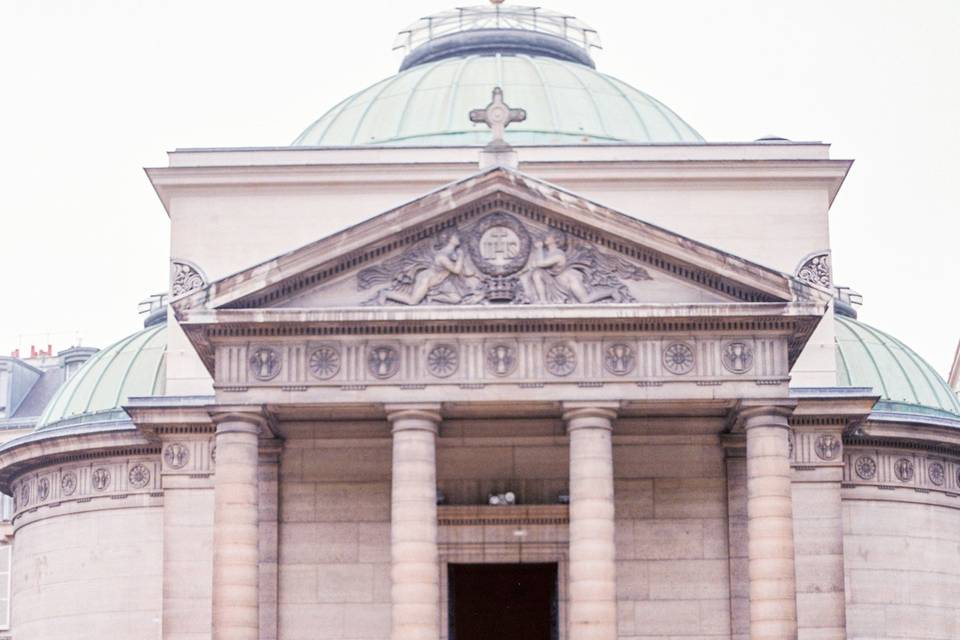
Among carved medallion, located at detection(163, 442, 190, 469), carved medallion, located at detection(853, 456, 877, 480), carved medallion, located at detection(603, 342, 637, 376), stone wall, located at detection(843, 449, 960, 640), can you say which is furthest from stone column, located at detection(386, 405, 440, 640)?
carved medallion, located at detection(853, 456, 877, 480)

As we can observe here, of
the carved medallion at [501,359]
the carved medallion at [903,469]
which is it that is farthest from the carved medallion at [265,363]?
the carved medallion at [903,469]

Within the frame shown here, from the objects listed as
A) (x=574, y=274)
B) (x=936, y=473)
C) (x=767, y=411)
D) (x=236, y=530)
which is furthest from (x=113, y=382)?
(x=936, y=473)

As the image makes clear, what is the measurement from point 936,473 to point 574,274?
54.2ft

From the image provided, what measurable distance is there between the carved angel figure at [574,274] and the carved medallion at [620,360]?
110 centimetres

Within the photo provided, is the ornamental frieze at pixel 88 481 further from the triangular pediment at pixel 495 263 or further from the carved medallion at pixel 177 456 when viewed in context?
the triangular pediment at pixel 495 263

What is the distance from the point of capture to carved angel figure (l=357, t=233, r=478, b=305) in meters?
51.5

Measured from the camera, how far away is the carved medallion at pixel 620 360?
51.4m

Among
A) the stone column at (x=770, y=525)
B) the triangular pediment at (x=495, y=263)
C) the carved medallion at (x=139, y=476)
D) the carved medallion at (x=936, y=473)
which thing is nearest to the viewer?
the stone column at (x=770, y=525)

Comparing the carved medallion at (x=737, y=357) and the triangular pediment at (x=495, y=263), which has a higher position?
the triangular pediment at (x=495, y=263)

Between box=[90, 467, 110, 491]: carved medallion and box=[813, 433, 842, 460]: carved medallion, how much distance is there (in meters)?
19.7

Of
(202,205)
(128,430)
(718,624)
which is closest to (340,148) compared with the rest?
(202,205)

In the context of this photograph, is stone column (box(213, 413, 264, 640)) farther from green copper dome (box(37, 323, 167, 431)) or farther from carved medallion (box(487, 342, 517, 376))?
green copper dome (box(37, 323, 167, 431))

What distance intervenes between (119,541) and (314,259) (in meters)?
15.4

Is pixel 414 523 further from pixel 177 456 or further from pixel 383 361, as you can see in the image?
pixel 177 456
